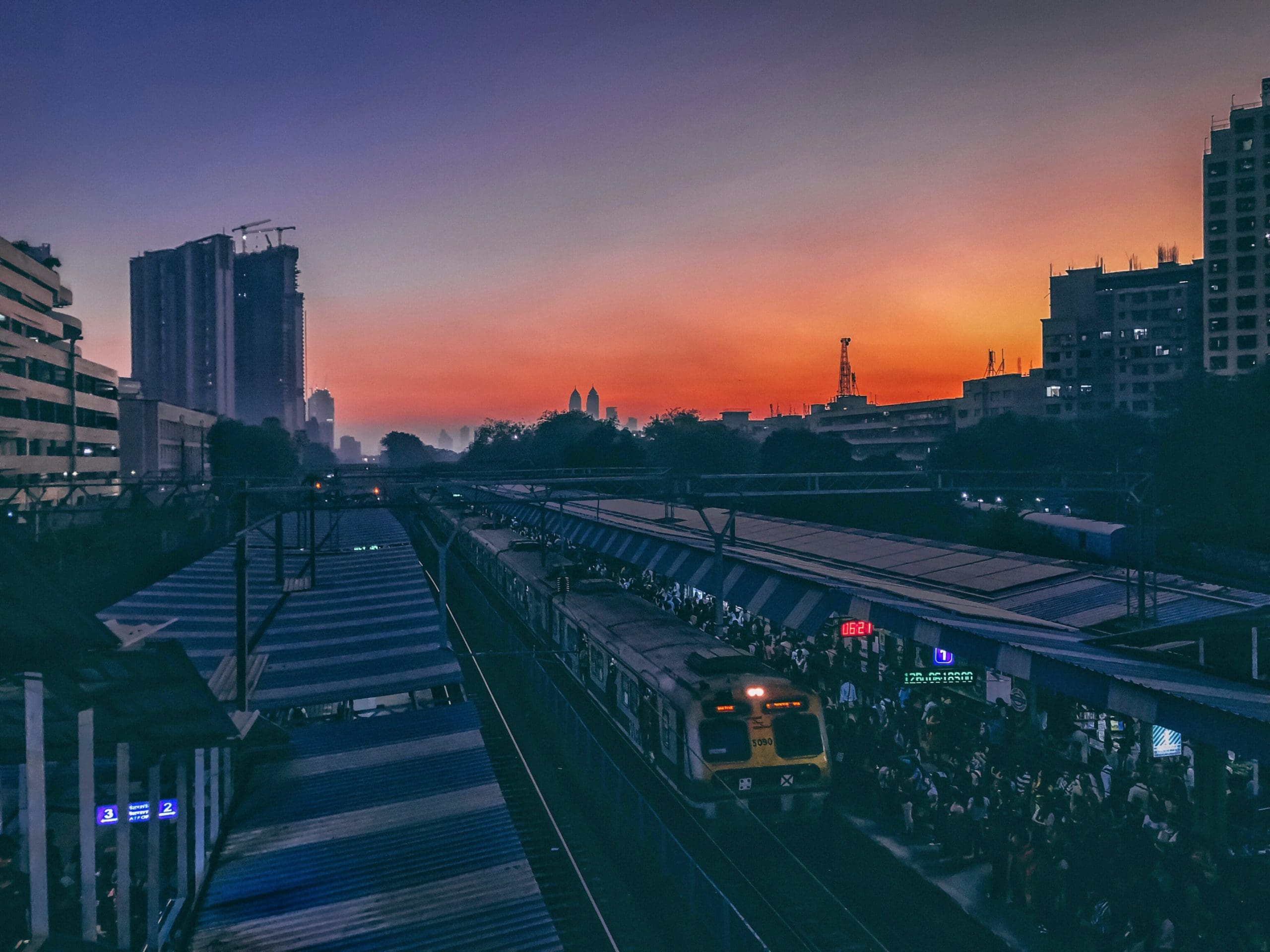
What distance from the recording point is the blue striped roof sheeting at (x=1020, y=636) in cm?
1091

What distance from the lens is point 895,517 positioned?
1875 inches

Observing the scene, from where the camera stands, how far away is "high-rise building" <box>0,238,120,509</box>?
44.7 meters

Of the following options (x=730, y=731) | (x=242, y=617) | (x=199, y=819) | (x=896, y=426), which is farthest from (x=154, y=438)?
(x=896, y=426)

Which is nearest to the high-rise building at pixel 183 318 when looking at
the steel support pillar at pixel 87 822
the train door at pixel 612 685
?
the train door at pixel 612 685

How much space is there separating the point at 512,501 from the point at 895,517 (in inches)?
1197

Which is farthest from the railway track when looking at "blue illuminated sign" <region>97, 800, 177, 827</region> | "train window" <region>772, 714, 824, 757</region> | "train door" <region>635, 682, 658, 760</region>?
"blue illuminated sign" <region>97, 800, 177, 827</region>

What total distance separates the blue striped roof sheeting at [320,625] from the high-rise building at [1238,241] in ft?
272

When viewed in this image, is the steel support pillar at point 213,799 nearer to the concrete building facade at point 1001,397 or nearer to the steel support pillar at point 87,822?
the steel support pillar at point 87,822

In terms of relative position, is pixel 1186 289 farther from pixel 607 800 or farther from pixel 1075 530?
pixel 607 800

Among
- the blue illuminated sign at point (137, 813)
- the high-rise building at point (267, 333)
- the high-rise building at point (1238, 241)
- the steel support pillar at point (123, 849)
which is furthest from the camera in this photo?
the high-rise building at point (267, 333)

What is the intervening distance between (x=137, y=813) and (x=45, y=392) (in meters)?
48.5

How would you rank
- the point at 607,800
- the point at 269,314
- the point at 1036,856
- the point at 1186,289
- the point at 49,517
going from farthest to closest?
1. the point at 269,314
2. the point at 1186,289
3. the point at 49,517
4. the point at 607,800
5. the point at 1036,856

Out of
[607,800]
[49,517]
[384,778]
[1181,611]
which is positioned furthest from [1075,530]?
[49,517]

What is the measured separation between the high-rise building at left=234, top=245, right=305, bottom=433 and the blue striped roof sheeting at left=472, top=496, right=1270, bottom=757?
178 metres
